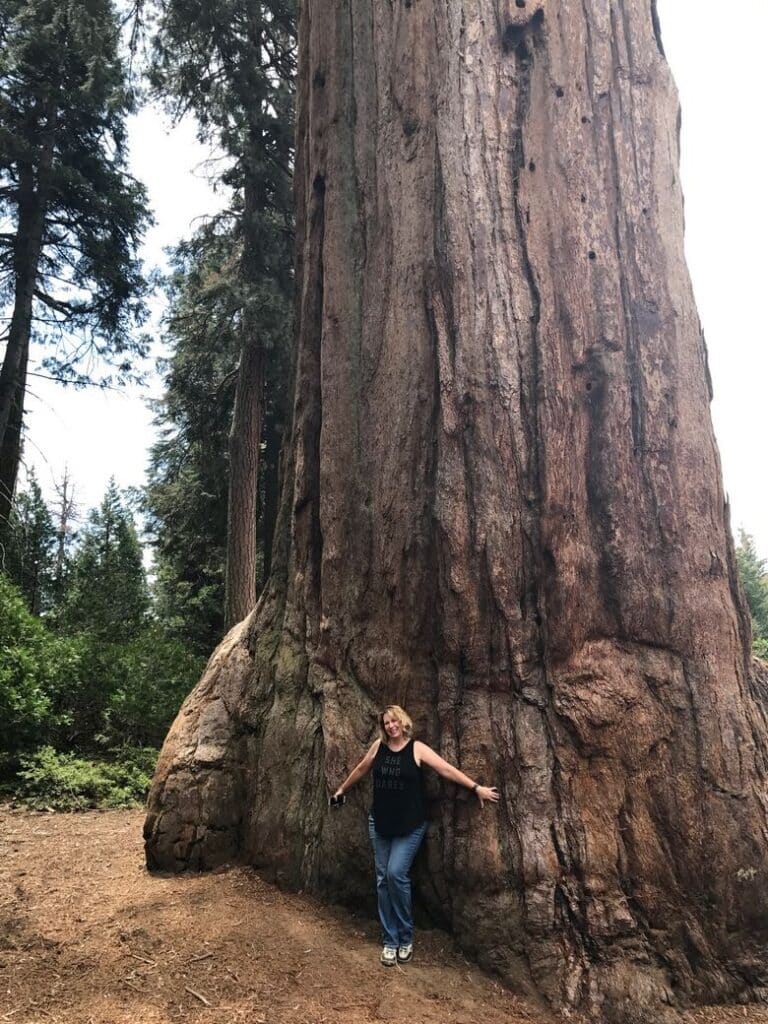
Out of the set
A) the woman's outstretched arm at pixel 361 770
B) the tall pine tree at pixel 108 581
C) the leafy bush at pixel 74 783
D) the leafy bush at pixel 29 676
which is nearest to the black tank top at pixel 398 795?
the woman's outstretched arm at pixel 361 770

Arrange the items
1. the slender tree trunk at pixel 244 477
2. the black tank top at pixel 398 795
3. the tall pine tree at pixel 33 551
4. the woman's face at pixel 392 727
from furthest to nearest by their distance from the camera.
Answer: the tall pine tree at pixel 33 551 < the slender tree trunk at pixel 244 477 < the woman's face at pixel 392 727 < the black tank top at pixel 398 795

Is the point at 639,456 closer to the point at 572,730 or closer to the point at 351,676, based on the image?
the point at 572,730

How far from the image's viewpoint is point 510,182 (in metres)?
5.00

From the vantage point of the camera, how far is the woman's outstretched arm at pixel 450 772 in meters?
4.28

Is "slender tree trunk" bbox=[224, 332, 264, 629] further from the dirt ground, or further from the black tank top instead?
the black tank top

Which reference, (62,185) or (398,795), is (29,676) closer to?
(398,795)

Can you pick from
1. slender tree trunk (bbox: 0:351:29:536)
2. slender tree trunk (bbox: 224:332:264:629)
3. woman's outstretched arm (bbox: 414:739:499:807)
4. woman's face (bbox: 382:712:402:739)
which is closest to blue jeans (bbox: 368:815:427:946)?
woman's outstretched arm (bbox: 414:739:499:807)

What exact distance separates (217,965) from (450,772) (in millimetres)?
1569

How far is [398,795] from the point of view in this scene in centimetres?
438

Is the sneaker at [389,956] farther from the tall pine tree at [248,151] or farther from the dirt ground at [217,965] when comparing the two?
the tall pine tree at [248,151]

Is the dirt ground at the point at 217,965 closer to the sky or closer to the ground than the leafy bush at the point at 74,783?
closer to the ground

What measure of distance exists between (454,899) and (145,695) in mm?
7880

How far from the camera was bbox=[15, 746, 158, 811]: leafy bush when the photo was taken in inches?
325

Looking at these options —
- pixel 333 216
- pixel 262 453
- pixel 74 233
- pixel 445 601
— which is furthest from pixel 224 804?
pixel 74 233
